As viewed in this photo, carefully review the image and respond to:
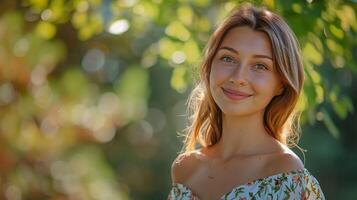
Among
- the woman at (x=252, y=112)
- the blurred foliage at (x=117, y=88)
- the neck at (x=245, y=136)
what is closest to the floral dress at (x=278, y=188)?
the woman at (x=252, y=112)

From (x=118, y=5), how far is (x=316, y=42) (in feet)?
3.59

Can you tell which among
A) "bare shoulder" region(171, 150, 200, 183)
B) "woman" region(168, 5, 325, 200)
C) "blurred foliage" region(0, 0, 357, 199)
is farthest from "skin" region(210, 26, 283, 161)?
"blurred foliage" region(0, 0, 357, 199)

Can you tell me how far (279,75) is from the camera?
3.00m

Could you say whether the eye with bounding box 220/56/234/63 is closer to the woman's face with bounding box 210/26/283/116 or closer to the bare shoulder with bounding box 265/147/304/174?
the woman's face with bounding box 210/26/283/116

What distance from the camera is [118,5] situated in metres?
4.80

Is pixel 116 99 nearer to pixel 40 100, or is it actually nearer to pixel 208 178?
pixel 40 100

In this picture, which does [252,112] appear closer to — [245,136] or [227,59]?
[245,136]

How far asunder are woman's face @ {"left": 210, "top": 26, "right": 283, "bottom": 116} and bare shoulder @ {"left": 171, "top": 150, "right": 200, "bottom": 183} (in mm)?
250

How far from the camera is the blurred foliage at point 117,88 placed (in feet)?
13.9

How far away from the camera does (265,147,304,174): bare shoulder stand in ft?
9.59

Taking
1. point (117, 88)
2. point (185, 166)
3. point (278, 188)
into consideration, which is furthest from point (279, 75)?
point (117, 88)

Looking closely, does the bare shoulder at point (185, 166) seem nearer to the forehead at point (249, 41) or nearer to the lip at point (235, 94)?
the lip at point (235, 94)

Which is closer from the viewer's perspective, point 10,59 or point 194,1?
point 194,1

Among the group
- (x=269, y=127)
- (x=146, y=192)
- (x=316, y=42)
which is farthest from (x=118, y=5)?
(x=146, y=192)
